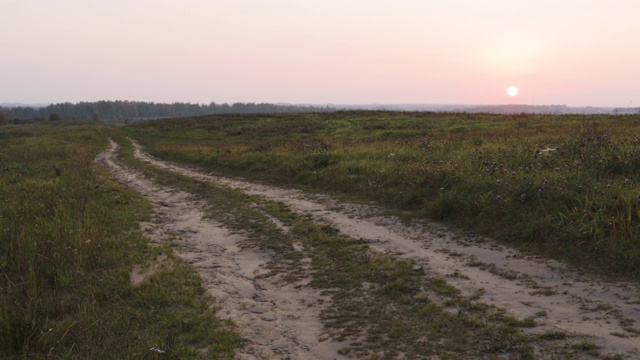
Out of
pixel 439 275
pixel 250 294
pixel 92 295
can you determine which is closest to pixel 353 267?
pixel 439 275

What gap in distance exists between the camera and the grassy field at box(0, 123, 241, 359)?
196 inches

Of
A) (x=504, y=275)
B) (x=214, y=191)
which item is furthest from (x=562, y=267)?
(x=214, y=191)

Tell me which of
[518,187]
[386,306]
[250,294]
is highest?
[518,187]

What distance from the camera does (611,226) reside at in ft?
24.5

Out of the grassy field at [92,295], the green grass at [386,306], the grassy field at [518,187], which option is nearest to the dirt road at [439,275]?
the green grass at [386,306]

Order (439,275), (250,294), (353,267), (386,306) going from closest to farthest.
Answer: (386,306)
(250,294)
(439,275)
(353,267)

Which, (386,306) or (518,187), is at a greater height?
(518,187)

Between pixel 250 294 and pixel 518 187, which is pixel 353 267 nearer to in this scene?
pixel 250 294

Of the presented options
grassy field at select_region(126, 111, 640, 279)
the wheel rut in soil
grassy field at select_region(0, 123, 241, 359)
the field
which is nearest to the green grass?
the field

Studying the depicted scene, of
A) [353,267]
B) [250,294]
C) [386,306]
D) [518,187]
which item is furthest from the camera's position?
[518,187]

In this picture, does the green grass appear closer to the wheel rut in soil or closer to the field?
the field

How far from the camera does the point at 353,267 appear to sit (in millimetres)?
7340

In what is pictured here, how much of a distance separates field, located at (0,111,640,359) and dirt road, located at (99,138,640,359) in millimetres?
32

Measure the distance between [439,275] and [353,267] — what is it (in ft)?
4.55
